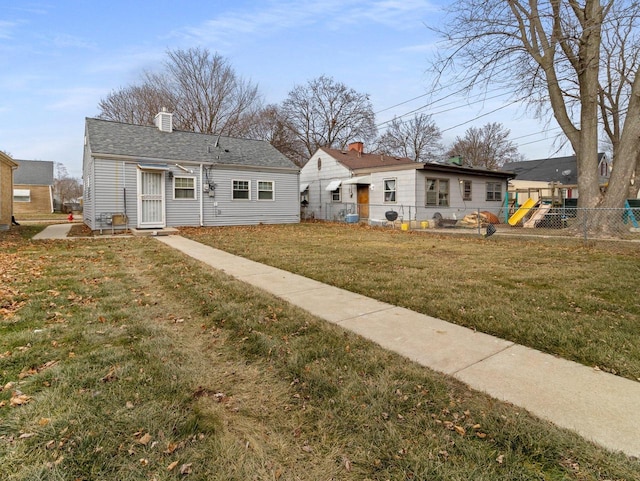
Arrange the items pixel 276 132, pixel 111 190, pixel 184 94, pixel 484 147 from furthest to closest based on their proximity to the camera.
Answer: pixel 484 147 < pixel 276 132 < pixel 184 94 < pixel 111 190

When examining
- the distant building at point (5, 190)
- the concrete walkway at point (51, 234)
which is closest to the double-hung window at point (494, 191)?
the concrete walkway at point (51, 234)

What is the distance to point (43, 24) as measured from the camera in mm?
10359

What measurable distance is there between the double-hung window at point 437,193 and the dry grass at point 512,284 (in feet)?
25.4

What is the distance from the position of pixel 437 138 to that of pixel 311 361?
137 ft

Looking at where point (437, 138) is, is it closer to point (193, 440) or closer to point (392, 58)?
point (392, 58)

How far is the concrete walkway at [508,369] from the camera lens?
6.51 ft

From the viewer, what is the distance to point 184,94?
28188mm

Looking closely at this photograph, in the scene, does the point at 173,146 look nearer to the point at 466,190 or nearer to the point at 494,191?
the point at 466,190

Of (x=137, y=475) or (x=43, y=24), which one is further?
(x=43, y=24)

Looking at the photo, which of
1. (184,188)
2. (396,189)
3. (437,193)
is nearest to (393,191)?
(396,189)

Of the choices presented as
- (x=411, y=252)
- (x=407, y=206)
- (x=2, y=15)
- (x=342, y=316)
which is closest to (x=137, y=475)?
(x=342, y=316)

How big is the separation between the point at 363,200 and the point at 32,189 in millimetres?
34573

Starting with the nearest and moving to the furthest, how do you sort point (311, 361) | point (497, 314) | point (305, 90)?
point (311, 361)
point (497, 314)
point (305, 90)

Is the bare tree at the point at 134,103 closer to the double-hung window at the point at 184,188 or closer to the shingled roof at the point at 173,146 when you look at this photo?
the shingled roof at the point at 173,146
